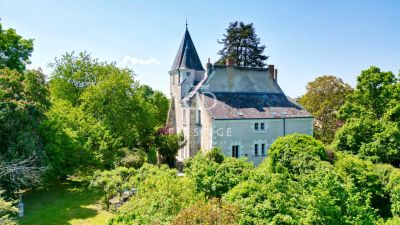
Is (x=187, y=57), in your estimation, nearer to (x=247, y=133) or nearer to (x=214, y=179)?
(x=247, y=133)

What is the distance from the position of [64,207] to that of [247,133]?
58.8ft

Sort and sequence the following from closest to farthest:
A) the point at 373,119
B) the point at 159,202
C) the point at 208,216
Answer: the point at 208,216 < the point at 159,202 < the point at 373,119

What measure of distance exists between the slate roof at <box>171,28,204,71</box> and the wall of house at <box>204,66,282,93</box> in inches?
157

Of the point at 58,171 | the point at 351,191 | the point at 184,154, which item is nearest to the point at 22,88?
the point at 58,171

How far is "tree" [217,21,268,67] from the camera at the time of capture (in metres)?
50.8

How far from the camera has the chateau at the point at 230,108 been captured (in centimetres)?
3067

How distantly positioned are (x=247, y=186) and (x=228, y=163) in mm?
4817

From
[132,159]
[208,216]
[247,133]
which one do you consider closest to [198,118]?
[247,133]

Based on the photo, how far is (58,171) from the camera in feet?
80.5

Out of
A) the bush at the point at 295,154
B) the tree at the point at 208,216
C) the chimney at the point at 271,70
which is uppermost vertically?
the chimney at the point at 271,70

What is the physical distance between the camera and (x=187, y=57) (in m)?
36.0

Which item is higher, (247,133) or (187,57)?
(187,57)

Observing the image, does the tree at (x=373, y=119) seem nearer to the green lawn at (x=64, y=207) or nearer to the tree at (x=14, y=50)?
the green lawn at (x=64, y=207)

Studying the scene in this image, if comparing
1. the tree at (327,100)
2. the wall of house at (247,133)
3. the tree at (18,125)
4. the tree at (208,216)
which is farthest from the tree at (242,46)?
the tree at (208,216)
